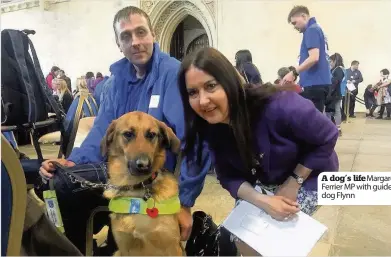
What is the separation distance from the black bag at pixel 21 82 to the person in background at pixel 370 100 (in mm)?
938

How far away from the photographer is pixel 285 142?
0.93 meters

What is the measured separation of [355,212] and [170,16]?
0.87 m

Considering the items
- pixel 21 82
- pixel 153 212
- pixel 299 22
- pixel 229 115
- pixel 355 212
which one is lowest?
pixel 355 212

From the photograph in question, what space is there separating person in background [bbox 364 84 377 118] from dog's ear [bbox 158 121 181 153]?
0.60m

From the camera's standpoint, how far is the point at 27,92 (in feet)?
3.19

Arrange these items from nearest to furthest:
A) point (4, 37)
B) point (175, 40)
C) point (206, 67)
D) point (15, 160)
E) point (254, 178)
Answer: point (15, 160), point (206, 67), point (4, 37), point (254, 178), point (175, 40)

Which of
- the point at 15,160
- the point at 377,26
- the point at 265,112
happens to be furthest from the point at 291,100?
the point at 15,160

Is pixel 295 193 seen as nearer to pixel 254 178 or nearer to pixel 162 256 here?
pixel 254 178

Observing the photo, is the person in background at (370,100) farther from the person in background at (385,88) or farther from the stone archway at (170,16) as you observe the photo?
the stone archway at (170,16)

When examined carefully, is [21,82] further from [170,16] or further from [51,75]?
[170,16]

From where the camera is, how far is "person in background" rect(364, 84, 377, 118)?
1.13 m

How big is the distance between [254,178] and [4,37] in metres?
0.72

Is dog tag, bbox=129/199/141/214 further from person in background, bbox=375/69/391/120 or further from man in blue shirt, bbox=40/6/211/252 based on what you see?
person in background, bbox=375/69/391/120

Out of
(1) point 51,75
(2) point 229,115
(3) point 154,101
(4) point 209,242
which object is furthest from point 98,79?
(4) point 209,242
